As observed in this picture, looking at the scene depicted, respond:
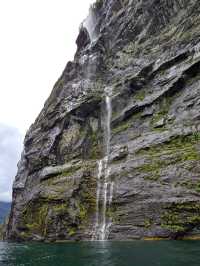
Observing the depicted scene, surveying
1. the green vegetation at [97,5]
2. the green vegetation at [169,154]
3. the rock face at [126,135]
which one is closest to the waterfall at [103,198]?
the rock face at [126,135]

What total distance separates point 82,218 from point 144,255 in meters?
22.1

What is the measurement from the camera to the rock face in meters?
38.4

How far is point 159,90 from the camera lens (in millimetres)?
51000

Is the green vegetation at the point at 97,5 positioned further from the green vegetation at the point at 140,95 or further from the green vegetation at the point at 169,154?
the green vegetation at the point at 169,154

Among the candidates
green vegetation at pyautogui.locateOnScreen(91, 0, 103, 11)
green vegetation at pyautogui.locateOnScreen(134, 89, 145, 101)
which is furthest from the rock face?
green vegetation at pyautogui.locateOnScreen(91, 0, 103, 11)

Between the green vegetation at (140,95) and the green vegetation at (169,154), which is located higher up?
the green vegetation at (140,95)

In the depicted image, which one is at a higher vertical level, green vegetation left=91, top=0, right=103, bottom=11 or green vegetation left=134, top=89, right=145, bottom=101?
green vegetation left=91, top=0, right=103, bottom=11

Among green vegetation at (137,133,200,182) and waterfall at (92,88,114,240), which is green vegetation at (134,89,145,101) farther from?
green vegetation at (137,133,200,182)

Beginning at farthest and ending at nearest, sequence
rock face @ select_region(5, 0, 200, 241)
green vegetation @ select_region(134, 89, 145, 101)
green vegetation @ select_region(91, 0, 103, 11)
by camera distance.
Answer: green vegetation @ select_region(91, 0, 103, 11) < green vegetation @ select_region(134, 89, 145, 101) < rock face @ select_region(5, 0, 200, 241)

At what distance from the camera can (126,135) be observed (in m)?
50.5

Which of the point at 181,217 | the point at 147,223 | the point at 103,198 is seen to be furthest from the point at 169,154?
the point at 103,198

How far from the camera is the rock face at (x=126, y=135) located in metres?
38.4

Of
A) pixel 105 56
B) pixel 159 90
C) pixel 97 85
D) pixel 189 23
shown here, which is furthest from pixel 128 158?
pixel 105 56

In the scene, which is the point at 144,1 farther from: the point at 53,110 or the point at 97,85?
the point at 53,110
